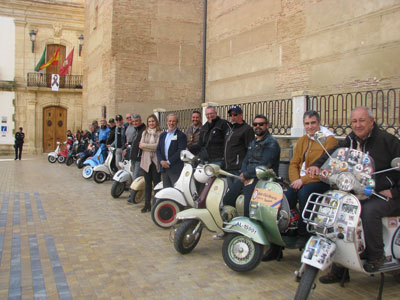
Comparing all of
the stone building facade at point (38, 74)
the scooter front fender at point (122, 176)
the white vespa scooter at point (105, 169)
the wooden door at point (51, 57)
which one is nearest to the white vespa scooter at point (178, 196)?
the scooter front fender at point (122, 176)

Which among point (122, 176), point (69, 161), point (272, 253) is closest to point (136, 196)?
point (122, 176)

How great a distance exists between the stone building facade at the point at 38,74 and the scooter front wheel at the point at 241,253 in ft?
82.3

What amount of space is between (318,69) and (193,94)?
7207mm

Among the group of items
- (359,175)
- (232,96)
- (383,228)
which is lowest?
(383,228)

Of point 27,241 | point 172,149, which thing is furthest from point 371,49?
point 27,241

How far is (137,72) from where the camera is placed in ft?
55.4

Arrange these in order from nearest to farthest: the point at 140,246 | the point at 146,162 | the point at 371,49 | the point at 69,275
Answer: the point at 69,275 → the point at 140,246 → the point at 146,162 → the point at 371,49

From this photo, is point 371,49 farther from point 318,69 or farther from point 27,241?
point 27,241

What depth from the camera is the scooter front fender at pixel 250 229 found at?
4207 mm

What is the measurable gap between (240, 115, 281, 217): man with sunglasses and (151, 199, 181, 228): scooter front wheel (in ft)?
5.43

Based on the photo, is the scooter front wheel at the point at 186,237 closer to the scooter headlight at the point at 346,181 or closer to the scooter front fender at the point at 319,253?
the scooter front fender at the point at 319,253

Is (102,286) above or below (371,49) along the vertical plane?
below

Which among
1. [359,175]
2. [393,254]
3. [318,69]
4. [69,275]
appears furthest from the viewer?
[318,69]

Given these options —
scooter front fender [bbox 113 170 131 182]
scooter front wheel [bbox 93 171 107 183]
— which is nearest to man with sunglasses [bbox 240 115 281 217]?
scooter front fender [bbox 113 170 131 182]
